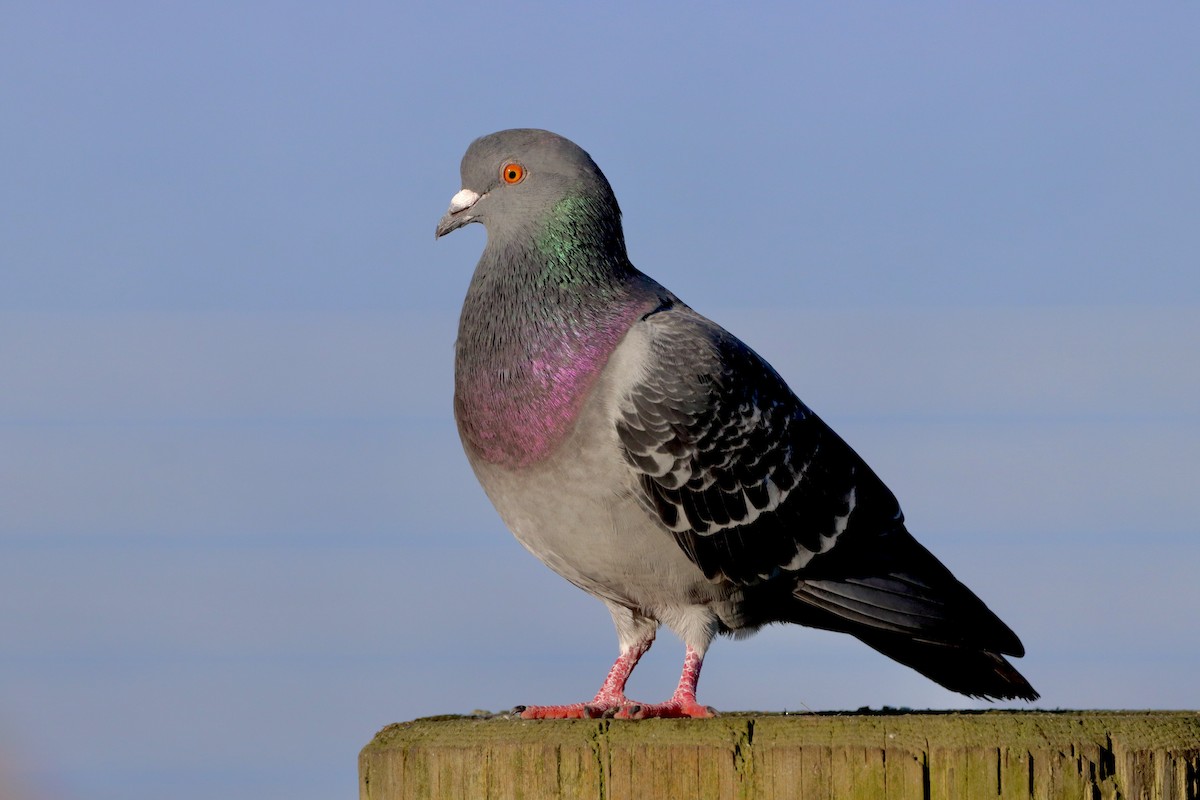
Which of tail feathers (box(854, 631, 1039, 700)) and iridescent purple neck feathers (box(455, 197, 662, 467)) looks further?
tail feathers (box(854, 631, 1039, 700))

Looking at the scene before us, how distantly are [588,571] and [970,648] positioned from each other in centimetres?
195

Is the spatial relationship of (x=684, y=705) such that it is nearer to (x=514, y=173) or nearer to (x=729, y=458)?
(x=729, y=458)

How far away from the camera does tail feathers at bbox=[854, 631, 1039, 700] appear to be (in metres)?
6.79

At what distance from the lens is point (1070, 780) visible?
4312 millimetres

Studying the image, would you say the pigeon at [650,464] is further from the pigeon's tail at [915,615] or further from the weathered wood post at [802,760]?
the weathered wood post at [802,760]

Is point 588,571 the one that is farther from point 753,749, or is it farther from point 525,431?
point 753,749

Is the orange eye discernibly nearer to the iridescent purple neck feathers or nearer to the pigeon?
the pigeon

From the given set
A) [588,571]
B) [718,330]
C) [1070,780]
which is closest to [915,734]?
[1070,780]

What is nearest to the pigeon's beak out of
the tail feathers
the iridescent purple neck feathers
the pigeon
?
the pigeon

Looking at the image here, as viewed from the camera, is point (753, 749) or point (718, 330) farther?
point (718, 330)

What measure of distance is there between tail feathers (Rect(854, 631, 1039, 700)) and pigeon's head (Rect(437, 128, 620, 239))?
2472 mm

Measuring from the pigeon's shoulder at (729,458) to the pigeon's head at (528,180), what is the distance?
0.74 m

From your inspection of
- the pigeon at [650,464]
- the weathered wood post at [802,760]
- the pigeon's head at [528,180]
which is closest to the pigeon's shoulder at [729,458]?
the pigeon at [650,464]

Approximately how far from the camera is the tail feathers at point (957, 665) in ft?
22.3
